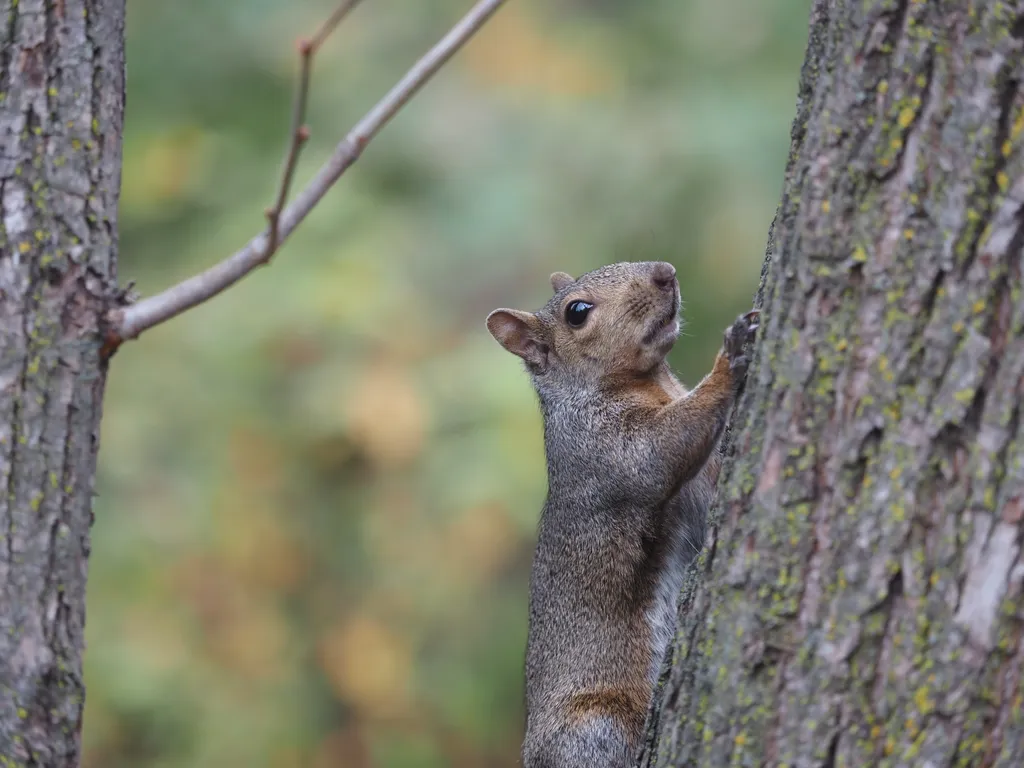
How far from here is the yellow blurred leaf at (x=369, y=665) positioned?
690 centimetres

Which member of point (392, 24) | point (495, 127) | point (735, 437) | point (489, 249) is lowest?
point (735, 437)

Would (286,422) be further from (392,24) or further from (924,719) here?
(924,719)

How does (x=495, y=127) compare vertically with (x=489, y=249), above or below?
above

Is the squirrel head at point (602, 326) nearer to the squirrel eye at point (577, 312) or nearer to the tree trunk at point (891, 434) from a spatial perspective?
the squirrel eye at point (577, 312)

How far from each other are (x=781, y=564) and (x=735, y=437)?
11.1 inches

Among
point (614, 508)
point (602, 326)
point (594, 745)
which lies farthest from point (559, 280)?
point (594, 745)

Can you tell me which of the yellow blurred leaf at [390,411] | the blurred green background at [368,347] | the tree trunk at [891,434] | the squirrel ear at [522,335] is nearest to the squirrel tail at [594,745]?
the squirrel ear at [522,335]

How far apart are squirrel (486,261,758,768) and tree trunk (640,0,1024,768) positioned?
1027 mm

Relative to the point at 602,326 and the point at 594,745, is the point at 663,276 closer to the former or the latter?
the point at 602,326

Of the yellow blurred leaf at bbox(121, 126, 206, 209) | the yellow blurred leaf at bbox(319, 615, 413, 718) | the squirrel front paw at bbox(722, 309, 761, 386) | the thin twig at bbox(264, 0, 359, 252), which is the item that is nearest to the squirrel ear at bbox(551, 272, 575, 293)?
the squirrel front paw at bbox(722, 309, 761, 386)

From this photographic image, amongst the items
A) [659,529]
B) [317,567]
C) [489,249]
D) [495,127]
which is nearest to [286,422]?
[317,567]

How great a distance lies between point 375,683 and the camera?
695 centimetres

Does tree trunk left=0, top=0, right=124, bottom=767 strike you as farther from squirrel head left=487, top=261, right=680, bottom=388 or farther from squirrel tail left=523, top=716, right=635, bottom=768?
squirrel head left=487, top=261, right=680, bottom=388

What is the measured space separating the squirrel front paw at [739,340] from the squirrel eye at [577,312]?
2.60ft
